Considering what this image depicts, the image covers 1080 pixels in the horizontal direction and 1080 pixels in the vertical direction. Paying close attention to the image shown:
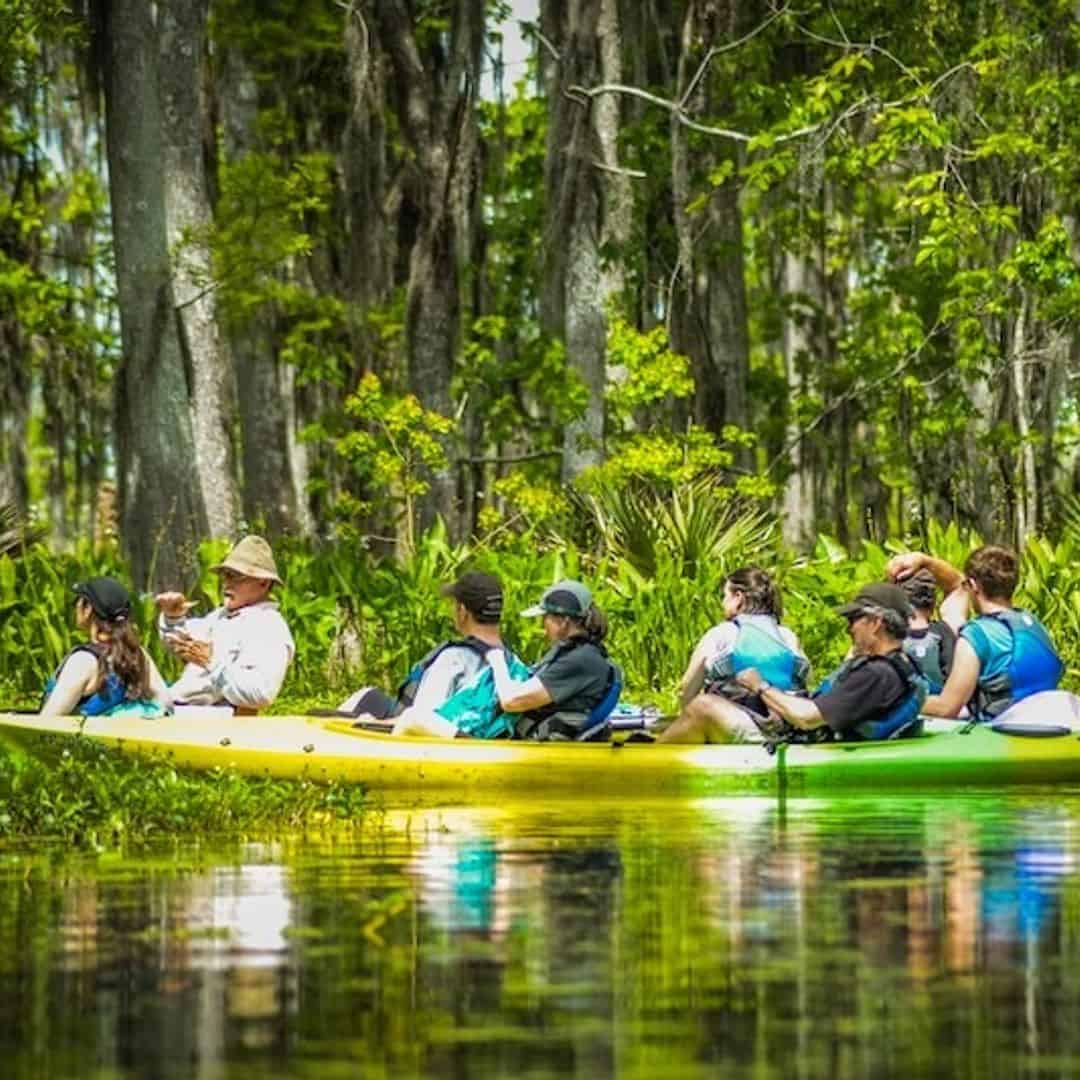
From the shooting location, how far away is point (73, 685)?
621 inches

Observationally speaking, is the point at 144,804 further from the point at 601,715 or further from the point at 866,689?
the point at 866,689

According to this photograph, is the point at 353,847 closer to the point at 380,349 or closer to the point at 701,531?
the point at 701,531

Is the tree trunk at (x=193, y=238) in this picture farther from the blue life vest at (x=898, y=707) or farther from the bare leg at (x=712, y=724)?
the blue life vest at (x=898, y=707)

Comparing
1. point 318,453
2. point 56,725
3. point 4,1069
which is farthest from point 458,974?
point 318,453

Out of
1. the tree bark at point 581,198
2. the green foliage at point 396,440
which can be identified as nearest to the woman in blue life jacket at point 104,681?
the tree bark at point 581,198

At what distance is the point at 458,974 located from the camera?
27.6 feet

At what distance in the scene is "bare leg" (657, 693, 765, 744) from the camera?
1639 cm

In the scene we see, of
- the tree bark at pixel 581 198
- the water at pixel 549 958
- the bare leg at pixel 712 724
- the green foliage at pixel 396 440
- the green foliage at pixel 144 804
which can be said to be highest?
the tree bark at pixel 581 198

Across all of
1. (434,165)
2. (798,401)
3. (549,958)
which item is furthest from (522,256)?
(549,958)

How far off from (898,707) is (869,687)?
8.9 inches

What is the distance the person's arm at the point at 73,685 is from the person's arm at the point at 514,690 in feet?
6.46

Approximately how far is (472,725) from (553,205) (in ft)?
47.5

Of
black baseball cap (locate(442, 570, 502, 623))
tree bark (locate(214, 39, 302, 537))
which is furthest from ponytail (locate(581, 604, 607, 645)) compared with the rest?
tree bark (locate(214, 39, 302, 537))

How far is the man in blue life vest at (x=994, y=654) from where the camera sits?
16609 mm
